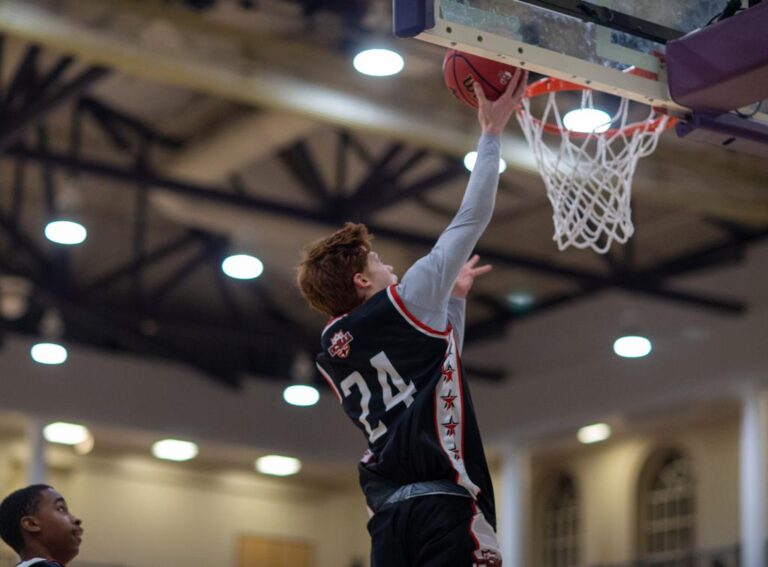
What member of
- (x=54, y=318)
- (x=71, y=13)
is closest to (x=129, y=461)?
(x=54, y=318)

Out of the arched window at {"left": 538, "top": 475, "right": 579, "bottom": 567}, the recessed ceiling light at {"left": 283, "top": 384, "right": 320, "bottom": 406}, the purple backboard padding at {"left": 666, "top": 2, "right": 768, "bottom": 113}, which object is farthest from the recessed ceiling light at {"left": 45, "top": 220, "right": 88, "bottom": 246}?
the arched window at {"left": 538, "top": 475, "right": 579, "bottom": 567}

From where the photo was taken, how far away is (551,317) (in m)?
22.1

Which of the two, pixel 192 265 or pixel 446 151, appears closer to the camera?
pixel 446 151

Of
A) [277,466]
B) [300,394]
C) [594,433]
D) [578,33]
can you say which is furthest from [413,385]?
[277,466]

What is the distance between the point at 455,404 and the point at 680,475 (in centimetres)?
1710

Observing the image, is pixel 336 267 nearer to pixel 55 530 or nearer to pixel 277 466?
pixel 55 530

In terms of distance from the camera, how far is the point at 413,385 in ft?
16.3

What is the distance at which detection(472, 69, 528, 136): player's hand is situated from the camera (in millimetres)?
5309

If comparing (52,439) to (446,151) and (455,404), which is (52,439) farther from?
(455,404)

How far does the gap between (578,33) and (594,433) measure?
16.3 m

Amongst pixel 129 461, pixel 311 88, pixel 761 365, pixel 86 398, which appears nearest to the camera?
pixel 311 88

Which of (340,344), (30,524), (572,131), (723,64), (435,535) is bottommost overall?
(435,535)

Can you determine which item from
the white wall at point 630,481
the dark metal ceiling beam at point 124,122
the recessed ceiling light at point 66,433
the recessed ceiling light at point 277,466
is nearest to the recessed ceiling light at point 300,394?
the dark metal ceiling beam at point 124,122

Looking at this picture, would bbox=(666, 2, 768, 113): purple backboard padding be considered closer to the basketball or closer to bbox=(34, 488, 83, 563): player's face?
the basketball
